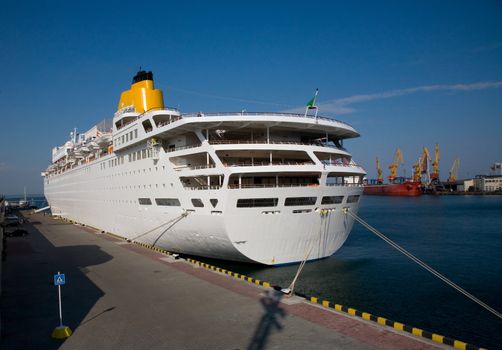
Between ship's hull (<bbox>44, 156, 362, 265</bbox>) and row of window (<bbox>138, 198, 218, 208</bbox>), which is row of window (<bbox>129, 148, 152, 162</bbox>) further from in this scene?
row of window (<bbox>138, 198, 218, 208</bbox>)

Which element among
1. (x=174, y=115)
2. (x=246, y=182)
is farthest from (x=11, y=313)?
(x=174, y=115)

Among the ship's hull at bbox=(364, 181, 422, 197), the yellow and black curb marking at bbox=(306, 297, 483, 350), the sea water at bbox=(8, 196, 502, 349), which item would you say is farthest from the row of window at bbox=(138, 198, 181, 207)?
the ship's hull at bbox=(364, 181, 422, 197)

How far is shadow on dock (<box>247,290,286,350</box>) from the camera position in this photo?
30.5 ft

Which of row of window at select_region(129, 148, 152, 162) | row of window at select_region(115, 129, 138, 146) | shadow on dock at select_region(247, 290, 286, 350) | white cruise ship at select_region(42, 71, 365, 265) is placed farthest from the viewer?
row of window at select_region(115, 129, 138, 146)

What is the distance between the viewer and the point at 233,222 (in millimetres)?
17375

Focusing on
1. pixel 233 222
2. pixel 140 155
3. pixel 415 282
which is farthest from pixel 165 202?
pixel 415 282

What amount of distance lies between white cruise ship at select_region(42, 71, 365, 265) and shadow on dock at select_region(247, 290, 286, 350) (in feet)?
16.6

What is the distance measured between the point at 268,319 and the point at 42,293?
9072 millimetres

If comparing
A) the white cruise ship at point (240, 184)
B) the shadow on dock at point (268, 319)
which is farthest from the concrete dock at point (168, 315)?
the white cruise ship at point (240, 184)

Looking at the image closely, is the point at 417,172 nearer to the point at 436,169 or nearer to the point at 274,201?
the point at 436,169

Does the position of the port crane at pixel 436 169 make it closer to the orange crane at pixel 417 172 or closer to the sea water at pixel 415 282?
the orange crane at pixel 417 172

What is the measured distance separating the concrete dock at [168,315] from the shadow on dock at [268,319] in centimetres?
3

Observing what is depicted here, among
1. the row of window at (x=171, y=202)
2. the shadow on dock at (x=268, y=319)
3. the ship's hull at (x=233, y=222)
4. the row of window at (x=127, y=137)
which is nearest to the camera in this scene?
the shadow on dock at (x=268, y=319)

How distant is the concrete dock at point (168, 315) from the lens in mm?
9336
